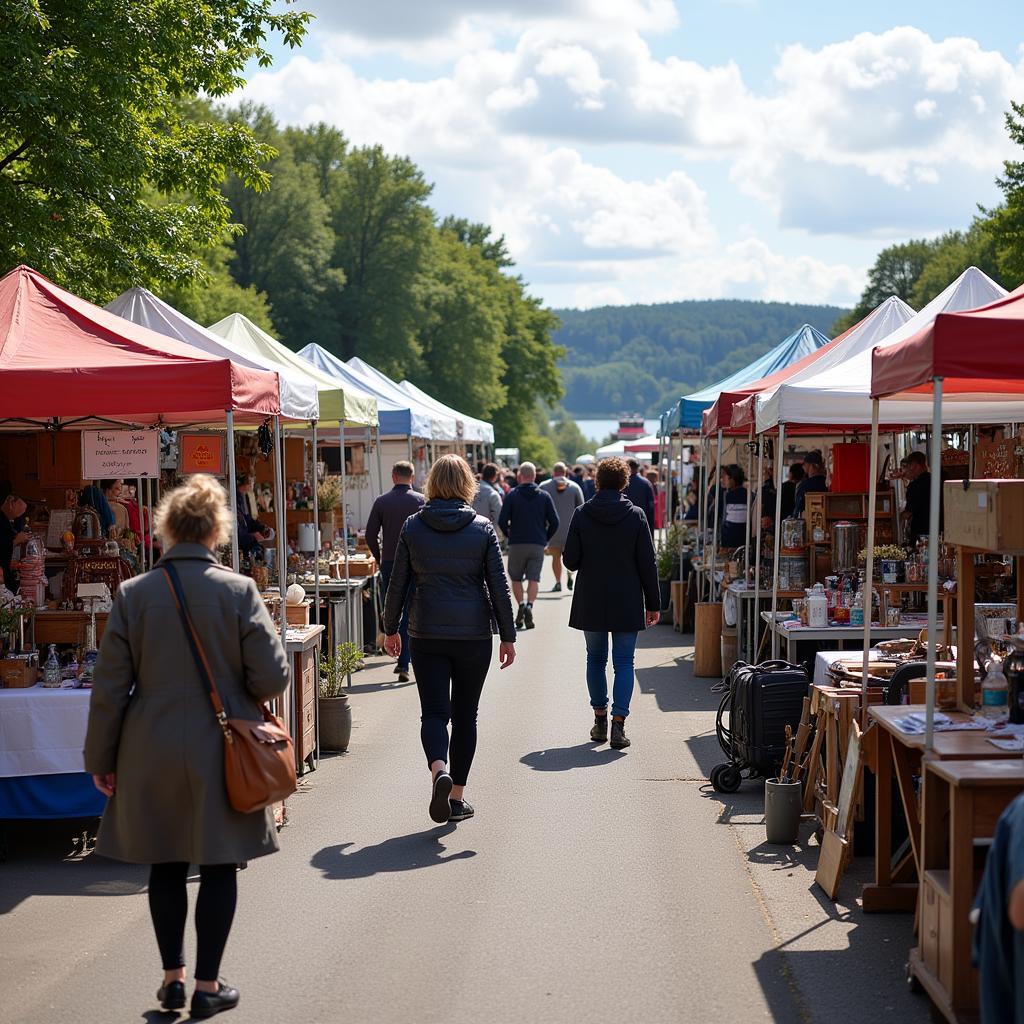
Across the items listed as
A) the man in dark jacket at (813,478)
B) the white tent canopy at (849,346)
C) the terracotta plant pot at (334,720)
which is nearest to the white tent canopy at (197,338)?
the terracotta plant pot at (334,720)

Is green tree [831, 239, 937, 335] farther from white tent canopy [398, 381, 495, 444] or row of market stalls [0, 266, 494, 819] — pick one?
row of market stalls [0, 266, 494, 819]

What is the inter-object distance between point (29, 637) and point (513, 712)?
4.48 m

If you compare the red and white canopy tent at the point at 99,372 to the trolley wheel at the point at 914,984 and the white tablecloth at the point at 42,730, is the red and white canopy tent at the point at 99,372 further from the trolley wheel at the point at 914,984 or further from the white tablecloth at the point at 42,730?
the trolley wheel at the point at 914,984

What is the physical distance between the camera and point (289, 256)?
51.5 meters

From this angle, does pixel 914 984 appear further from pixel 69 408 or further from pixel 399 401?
pixel 399 401

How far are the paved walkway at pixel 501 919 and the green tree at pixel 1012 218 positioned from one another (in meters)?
23.3

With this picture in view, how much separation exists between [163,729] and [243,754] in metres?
0.28

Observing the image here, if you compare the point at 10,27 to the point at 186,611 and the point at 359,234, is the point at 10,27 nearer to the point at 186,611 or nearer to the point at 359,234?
the point at 186,611

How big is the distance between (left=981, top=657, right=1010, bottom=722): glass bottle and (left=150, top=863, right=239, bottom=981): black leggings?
305 centimetres

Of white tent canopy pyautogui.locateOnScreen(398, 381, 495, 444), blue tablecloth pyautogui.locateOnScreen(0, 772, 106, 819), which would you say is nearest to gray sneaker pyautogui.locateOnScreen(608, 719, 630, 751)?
blue tablecloth pyautogui.locateOnScreen(0, 772, 106, 819)

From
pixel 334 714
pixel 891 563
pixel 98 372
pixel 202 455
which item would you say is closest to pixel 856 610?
pixel 891 563

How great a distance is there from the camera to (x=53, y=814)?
7.02m

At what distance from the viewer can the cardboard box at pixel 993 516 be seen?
205 inches

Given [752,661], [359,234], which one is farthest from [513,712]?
[359,234]
